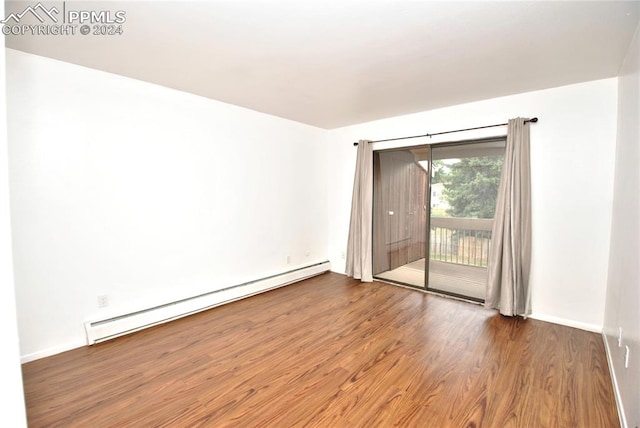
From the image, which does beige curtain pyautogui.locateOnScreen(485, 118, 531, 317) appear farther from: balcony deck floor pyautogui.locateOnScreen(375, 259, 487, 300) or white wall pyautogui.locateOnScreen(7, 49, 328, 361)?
white wall pyautogui.locateOnScreen(7, 49, 328, 361)

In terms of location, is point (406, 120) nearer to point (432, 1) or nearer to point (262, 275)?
point (432, 1)

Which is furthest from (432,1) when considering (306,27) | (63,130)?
(63,130)

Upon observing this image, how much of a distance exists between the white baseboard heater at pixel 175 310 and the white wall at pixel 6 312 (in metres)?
1.31

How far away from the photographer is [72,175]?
97.3 inches

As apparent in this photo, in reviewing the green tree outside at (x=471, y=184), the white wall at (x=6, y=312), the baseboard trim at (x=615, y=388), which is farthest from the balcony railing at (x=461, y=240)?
the white wall at (x=6, y=312)

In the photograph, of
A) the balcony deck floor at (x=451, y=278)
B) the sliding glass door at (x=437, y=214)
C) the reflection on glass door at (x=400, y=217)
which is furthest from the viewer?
the reflection on glass door at (x=400, y=217)

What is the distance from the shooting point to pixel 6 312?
1325 mm

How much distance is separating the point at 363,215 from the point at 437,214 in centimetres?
110

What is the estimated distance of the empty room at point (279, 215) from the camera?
1794mm

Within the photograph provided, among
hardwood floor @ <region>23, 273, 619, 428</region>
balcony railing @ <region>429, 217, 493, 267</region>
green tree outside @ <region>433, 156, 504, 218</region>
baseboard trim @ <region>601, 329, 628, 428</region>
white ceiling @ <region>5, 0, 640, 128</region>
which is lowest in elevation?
hardwood floor @ <region>23, 273, 619, 428</region>

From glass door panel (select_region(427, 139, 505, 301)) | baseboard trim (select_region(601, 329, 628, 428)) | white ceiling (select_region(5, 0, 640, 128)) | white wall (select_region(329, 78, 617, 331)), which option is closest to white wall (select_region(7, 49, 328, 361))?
white ceiling (select_region(5, 0, 640, 128))

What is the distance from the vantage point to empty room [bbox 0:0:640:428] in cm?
179

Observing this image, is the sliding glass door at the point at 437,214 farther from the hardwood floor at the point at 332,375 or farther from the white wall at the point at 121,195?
the white wall at the point at 121,195

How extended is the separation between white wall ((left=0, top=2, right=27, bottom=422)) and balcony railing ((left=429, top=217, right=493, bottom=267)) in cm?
404
